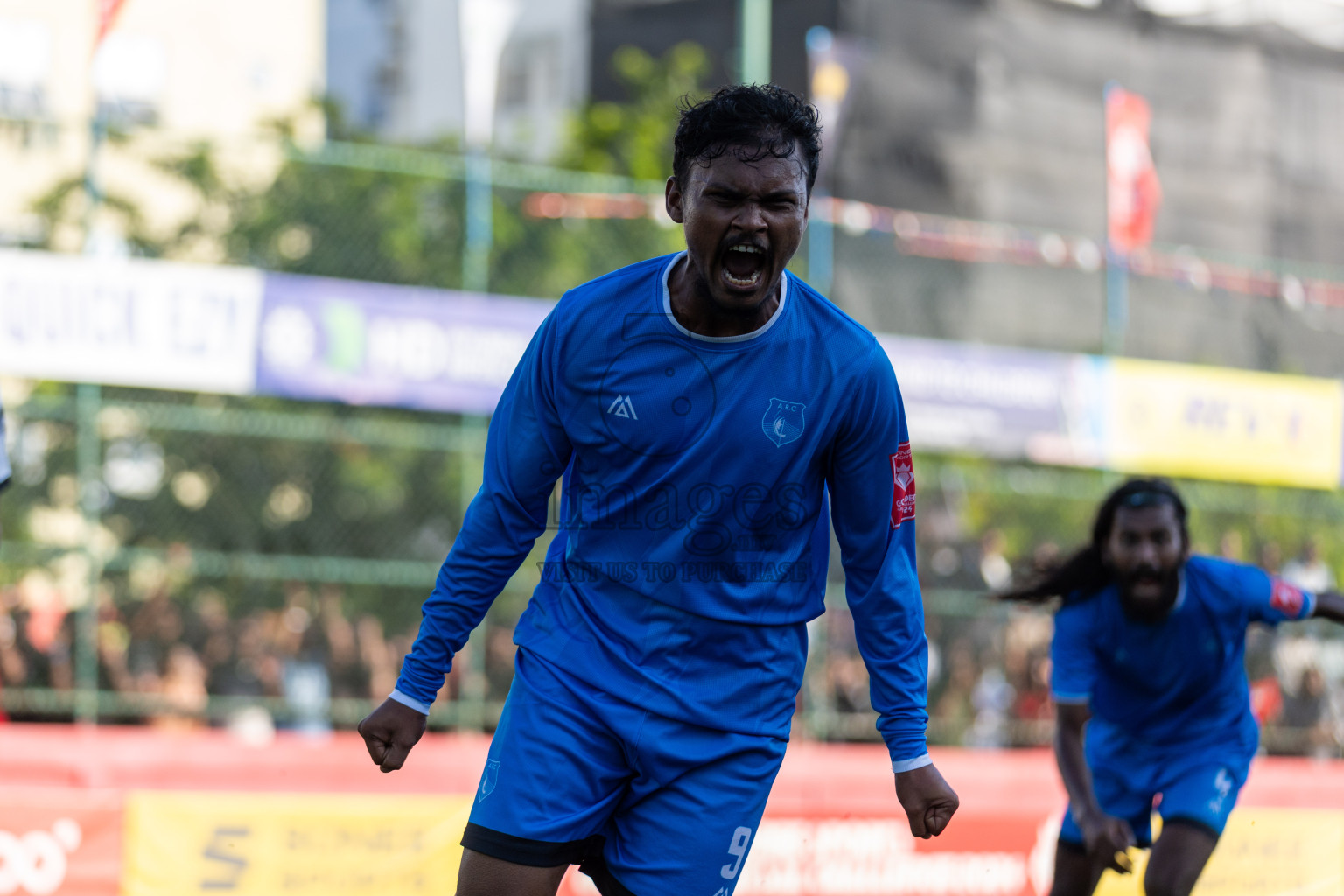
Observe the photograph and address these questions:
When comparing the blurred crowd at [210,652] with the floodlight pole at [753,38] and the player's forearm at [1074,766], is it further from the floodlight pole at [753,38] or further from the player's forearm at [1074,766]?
the player's forearm at [1074,766]

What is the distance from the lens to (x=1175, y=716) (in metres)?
6.00

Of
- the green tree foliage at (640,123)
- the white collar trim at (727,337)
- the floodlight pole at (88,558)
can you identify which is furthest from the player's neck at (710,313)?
the green tree foliage at (640,123)

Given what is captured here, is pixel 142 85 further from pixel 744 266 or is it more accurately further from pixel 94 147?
pixel 744 266

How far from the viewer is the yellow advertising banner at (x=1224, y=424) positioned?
12195 millimetres

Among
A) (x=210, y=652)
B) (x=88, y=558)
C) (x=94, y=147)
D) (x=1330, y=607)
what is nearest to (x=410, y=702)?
(x=1330, y=607)

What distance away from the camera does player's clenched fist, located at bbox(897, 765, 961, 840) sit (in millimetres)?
3406

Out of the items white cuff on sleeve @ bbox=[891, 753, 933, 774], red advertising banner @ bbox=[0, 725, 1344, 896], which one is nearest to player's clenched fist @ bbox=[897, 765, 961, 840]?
white cuff on sleeve @ bbox=[891, 753, 933, 774]

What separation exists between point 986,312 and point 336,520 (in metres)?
6.03

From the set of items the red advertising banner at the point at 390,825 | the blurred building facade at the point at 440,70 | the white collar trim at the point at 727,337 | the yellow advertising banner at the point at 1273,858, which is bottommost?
the yellow advertising banner at the point at 1273,858

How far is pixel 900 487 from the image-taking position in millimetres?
3523

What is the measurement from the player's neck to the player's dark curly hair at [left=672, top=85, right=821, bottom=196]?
23 centimetres

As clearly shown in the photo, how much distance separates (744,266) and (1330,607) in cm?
334

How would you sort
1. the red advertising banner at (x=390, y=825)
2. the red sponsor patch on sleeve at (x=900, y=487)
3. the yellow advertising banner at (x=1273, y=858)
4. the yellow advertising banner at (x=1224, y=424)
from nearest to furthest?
the red sponsor patch on sleeve at (x=900, y=487) → the red advertising banner at (x=390, y=825) → the yellow advertising banner at (x=1273, y=858) → the yellow advertising banner at (x=1224, y=424)

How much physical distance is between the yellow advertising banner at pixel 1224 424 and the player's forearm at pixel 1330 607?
6.44 metres
